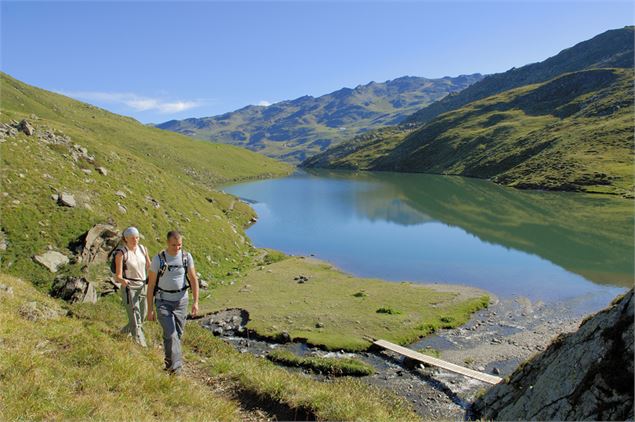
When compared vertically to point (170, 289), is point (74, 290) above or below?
below

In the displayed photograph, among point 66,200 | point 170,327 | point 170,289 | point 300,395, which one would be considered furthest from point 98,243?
point 300,395

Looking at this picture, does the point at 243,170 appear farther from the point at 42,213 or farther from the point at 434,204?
the point at 42,213

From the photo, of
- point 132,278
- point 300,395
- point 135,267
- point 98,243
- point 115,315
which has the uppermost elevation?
point 135,267

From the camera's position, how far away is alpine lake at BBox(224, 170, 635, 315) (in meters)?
42.5

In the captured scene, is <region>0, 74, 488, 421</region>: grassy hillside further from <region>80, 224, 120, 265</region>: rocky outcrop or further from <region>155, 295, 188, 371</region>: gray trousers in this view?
<region>80, 224, 120, 265</region>: rocky outcrop

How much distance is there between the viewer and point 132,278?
48.5 feet

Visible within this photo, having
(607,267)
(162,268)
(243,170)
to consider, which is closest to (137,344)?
(162,268)

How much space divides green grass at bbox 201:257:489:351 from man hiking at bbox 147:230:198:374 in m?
14.4

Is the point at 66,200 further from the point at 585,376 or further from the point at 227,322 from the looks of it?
the point at 585,376

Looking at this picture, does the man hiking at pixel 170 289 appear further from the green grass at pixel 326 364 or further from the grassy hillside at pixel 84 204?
the grassy hillside at pixel 84 204

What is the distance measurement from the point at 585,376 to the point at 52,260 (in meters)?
28.4

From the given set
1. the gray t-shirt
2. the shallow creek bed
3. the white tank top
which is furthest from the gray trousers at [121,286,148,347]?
the shallow creek bed

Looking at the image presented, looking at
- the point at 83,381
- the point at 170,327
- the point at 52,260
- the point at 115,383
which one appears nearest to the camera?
the point at 83,381

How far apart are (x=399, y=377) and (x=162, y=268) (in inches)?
582
